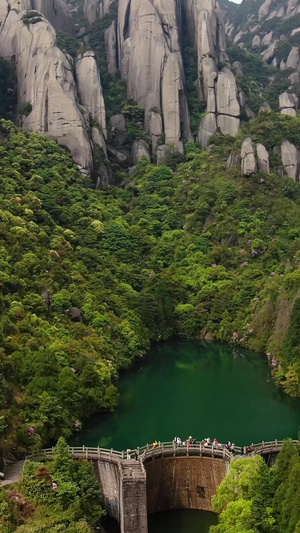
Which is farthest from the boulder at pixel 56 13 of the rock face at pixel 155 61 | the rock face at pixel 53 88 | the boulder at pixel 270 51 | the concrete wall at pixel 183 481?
the concrete wall at pixel 183 481

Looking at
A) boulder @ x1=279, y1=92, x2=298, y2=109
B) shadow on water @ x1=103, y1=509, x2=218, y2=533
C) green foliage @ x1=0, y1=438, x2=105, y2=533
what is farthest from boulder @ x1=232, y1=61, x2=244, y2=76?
green foliage @ x1=0, y1=438, x2=105, y2=533

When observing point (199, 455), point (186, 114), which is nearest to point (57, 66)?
point (186, 114)

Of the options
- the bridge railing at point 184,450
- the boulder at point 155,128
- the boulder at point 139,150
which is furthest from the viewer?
the boulder at point 155,128

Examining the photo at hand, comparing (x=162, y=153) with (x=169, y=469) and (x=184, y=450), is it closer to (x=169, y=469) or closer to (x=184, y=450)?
(x=184, y=450)

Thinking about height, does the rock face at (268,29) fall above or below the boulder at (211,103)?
above

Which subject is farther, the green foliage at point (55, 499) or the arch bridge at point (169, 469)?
the arch bridge at point (169, 469)

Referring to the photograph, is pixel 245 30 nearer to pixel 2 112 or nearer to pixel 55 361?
pixel 2 112

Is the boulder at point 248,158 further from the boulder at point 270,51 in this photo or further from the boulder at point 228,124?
the boulder at point 270,51
